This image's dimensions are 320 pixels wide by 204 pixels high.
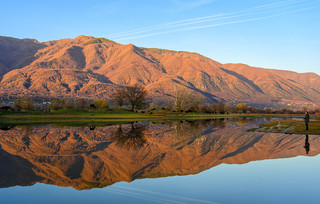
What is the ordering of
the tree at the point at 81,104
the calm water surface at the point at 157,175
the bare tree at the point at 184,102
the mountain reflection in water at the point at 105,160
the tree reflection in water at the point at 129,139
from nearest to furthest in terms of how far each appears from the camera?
the calm water surface at the point at 157,175 → the mountain reflection in water at the point at 105,160 → the tree reflection in water at the point at 129,139 → the bare tree at the point at 184,102 → the tree at the point at 81,104

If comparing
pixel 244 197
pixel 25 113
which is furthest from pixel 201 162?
pixel 25 113

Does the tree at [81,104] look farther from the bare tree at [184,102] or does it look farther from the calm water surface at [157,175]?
the calm water surface at [157,175]

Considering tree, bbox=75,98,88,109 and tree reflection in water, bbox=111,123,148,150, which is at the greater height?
tree, bbox=75,98,88,109

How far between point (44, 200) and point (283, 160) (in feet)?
49.1

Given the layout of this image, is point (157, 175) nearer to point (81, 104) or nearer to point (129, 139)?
point (129, 139)

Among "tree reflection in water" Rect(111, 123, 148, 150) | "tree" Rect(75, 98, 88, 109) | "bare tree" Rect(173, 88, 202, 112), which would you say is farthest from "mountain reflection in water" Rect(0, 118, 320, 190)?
"tree" Rect(75, 98, 88, 109)

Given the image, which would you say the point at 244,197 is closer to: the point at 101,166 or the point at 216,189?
the point at 216,189

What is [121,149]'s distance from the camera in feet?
72.4

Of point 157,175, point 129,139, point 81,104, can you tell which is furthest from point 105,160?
point 81,104

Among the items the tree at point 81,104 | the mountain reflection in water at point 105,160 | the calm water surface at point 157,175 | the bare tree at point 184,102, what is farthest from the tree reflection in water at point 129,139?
the bare tree at point 184,102

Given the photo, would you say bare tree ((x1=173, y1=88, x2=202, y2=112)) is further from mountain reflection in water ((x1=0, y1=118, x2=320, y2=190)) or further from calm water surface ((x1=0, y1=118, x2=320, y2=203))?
→ calm water surface ((x1=0, y1=118, x2=320, y2=203))

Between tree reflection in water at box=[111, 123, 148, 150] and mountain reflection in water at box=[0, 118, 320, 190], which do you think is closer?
mountain reflection in water at box=[0, 118, 320, 190]

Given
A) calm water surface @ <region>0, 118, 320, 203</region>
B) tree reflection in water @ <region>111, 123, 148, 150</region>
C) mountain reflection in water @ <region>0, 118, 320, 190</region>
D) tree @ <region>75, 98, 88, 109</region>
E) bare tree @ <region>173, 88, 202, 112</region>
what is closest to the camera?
calm water surface @ <region>0, 118, 320, 203</region>

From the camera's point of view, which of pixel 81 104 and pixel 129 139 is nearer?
pixel 129 139
